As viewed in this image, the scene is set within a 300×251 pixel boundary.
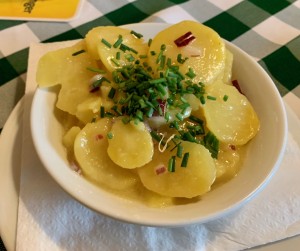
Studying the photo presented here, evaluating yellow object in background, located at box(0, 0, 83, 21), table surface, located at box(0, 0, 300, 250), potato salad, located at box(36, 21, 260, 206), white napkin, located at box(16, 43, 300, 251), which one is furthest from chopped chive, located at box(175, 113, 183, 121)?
yellow object in background, located at box(0, 0, 83, 21)

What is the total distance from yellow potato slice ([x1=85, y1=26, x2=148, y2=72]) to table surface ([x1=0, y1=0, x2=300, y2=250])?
37 cm

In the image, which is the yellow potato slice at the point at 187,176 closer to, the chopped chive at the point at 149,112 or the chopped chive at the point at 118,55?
the chopped chive at the point at 149,112

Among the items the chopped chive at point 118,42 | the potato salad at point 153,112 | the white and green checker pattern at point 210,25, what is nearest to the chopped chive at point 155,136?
the potato salad at point 153,112

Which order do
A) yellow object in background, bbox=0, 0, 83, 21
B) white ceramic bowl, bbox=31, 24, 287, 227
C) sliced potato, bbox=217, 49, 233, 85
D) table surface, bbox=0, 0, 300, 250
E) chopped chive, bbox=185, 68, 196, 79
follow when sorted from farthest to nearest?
yellow object in background, bbox=0, 0, 83, 21
table surface, bbox=0, 0, 300, 250
sliced potato, bbox=217, 49, 233, 85
chopped chive, bbox=185, 68, 196, 79
white ceramic bowl, bbox=31, 24, 287, 227

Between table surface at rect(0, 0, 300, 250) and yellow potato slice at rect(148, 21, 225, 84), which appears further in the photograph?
table surface at rect(0, 0, 300, 250)

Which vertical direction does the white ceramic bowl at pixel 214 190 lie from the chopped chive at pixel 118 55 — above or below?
below

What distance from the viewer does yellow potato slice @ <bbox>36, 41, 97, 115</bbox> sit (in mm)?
887

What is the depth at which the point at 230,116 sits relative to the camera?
0.88 meters

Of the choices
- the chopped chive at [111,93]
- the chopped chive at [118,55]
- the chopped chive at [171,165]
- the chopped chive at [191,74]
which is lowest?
the chopped chive at [171,165]

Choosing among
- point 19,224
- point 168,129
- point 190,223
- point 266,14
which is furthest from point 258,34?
point 19,224

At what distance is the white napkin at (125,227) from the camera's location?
81cm

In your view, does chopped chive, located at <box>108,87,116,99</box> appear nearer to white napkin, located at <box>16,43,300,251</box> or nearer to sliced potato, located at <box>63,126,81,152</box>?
sliced potato, located at <box>63,126,81,152</box>

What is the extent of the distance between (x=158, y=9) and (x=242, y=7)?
0.31 m

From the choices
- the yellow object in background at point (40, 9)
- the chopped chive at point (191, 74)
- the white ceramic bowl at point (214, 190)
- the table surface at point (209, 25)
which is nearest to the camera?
the white ceramic bowl at point (214, 190)
